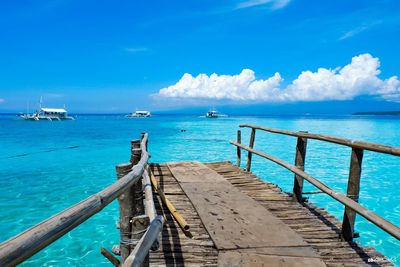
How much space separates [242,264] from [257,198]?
2639 mm

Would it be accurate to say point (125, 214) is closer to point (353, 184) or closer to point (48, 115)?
point (353, 184)

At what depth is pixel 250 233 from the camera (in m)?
4.04

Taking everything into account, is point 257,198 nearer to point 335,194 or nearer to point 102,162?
point 335,194

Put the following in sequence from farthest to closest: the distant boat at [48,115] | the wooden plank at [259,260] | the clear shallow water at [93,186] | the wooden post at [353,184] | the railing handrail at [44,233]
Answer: the distant boat at [48,115] → the clear shallow water at [93,186] → the wooden post at [353,184] → the wooden plank at [259,260] → the railing handrail at [44,233]

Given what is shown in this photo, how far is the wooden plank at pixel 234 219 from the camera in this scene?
379cm

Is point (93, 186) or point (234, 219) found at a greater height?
point (234, 219)

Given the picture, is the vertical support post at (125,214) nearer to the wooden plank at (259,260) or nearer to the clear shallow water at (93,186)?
the wooden plank at (259,260)

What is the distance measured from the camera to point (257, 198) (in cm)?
577

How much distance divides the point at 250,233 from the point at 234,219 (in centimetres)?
56

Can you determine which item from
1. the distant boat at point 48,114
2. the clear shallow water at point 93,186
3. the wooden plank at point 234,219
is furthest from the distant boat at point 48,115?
the wooden plank at point 234,219

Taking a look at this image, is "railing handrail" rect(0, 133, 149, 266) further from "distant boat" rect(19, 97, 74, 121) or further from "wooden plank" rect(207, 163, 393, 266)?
"distant boat" rect(19, 97, 74, 121)

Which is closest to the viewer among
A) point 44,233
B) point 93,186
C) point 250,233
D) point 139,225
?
point 44,233

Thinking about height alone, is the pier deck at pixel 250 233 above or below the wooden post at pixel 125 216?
below

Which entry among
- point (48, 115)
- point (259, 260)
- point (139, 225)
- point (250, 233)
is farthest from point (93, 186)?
point (48, 115)
